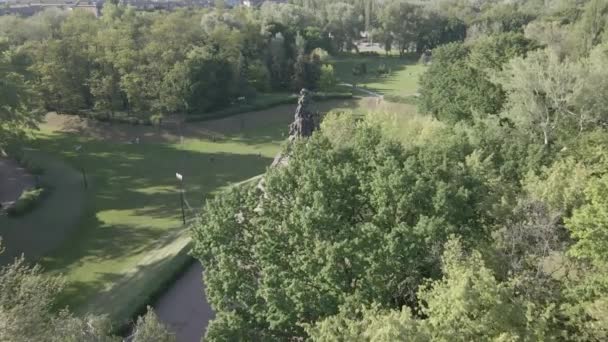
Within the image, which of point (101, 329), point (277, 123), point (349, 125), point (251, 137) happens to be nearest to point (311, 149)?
point (101, 329)

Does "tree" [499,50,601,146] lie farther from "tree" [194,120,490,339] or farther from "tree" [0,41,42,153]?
"tree" [0,41,42,153]

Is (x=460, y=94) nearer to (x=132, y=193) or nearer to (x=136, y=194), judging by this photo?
(x=136, y=194)

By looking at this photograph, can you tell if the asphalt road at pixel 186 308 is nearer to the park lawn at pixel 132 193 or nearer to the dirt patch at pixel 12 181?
the park lawn at pixel 132 193

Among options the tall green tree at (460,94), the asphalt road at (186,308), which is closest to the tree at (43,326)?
the asphalt road at (186,308)

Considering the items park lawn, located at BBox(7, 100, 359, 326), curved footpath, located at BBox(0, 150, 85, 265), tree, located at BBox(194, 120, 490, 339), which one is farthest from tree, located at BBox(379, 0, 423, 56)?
tree, located at BBox(194, 120, 490, 339)

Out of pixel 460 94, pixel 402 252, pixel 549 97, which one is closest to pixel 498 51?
pixel 460 94
